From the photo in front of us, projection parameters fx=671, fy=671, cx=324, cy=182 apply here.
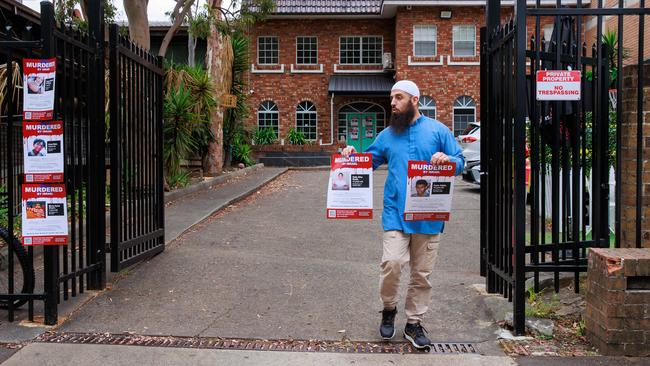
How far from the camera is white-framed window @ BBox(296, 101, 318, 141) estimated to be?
30.6m

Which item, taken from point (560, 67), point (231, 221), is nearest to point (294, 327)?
point (560, 67)

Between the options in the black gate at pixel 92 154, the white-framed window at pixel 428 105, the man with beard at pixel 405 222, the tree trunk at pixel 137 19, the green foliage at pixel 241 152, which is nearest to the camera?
the man with beard at pixel 405 222

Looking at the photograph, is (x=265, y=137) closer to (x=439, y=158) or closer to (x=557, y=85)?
(x=557, y=85)

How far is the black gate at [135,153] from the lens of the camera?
671 centimetres

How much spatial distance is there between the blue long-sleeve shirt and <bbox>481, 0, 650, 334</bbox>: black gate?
21.8 inches

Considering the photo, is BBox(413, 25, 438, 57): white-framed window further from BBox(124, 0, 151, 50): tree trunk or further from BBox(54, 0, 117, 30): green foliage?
BBox(124, 0, 151, 50): tree trunk

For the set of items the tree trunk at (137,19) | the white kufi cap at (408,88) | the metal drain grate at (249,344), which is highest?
the tree trunk at (137,19)

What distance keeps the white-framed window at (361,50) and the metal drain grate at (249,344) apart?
26.3 meters

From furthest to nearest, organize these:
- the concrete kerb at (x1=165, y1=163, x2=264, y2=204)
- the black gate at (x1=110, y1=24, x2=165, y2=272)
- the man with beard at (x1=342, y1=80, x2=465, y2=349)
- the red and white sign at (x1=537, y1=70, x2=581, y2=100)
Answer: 1. the concrete kerb at (x1=165, y1=163, x2=264, y2=204)
2. the black gate at (x1=110, y1=24, x2=165, y2=272)
3. the red and white sign at (x1=537, y1=70, x2=581, y2=100)
4. the man with beard at (x1=342, y1=80, x2=465, y2=349)

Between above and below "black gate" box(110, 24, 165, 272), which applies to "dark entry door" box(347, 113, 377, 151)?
above

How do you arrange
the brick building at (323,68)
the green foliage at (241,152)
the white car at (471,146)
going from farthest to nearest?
the brick building at (323,68)
the green foliage at (241,152)
the white car at (471,146)

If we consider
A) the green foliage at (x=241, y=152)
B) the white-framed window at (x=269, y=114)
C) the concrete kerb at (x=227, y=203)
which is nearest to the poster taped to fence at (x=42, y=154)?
the concrete kerb at (x=227, y=203)

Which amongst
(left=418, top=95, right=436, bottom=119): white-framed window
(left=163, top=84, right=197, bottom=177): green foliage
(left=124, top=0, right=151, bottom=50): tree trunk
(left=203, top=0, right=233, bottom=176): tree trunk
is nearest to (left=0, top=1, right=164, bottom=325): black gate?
(left=163, top=84, right=197, bottom=177): green foliage

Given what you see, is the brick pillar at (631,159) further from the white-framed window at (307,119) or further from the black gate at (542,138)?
the white-framed window at (307,119)
